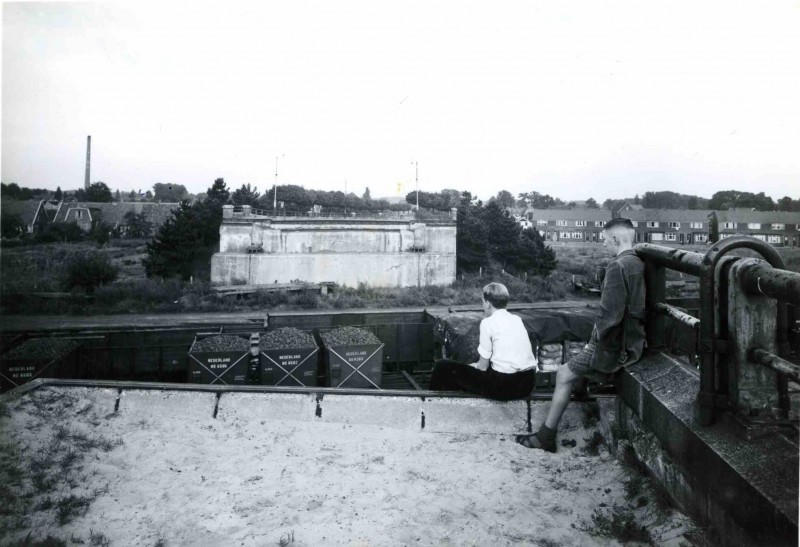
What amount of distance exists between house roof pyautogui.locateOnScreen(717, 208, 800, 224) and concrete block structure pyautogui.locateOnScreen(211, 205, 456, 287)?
2247cm

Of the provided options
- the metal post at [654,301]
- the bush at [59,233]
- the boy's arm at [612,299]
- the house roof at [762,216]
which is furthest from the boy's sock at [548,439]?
the bush at [59,233]

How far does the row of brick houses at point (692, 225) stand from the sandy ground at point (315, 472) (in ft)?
6.94

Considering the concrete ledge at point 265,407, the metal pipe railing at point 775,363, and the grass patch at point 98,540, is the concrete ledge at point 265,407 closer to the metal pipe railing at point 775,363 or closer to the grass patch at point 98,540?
the grass patch at point 98,540

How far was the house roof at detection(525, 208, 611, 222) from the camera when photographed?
3212 cm

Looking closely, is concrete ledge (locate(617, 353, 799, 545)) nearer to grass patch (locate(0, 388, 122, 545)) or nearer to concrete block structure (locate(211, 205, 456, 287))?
grass patch (locate(0, 388, 122, 545))

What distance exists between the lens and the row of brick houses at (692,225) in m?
3.95

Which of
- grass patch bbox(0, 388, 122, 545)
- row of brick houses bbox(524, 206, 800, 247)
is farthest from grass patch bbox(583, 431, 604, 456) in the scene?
grass patch bbox(0, 388, 122, 545)

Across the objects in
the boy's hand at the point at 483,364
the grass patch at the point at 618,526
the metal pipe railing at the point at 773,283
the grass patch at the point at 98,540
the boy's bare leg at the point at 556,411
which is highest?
the metal pipe railing at the point at 773,283

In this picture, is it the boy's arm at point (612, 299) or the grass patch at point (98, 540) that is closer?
the grass patch at point (98, 540)

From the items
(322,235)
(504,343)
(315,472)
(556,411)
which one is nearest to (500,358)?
(504,343)

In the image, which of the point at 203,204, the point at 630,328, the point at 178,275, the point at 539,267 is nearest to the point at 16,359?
the point at 630,328

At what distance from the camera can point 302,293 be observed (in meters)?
29.7

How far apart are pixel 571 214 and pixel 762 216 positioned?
30.0 metres

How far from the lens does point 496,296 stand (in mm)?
4547
